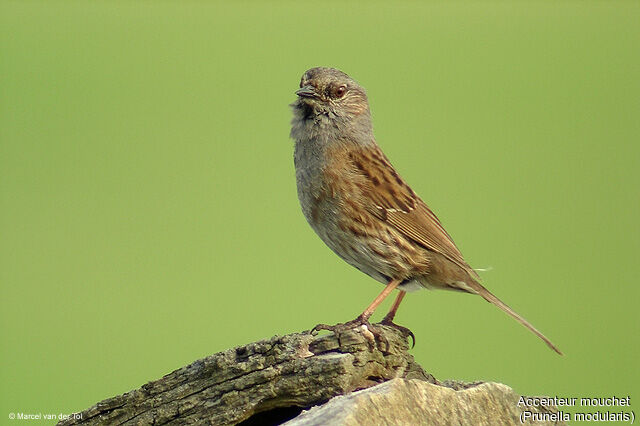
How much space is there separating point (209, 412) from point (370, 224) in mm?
2346

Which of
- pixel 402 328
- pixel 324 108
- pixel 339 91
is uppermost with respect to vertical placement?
pixel 339 91

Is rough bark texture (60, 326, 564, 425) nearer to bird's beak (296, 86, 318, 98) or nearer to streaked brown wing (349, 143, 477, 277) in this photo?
streaked brown wing (349, 143, 477, 277)

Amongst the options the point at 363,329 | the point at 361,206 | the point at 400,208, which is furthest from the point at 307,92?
the point at 363,329

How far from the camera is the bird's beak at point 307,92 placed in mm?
5906

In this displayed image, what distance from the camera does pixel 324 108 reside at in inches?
236

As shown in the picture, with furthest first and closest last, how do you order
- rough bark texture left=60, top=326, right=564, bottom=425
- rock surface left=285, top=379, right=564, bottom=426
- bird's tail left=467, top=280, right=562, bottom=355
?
bird's tail left=467, top=280, right=562, bottom=355
rough bark texture left=60, top=326, right=564, bottom=425
rock surface left=285, top=379, right=564, bottom=426

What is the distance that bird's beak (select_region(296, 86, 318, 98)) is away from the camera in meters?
5.91

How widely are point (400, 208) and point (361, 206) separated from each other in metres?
0.35

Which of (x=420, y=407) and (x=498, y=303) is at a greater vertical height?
(x=498, y=303)

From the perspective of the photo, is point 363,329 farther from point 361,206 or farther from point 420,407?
point 361,206

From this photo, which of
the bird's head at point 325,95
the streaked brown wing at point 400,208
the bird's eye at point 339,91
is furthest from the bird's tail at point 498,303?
the bird's eye at point 339,91

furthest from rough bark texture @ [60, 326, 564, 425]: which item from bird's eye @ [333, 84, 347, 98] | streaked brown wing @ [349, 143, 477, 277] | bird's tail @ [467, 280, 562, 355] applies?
bird's eye @ [333, 84, 347, 98]

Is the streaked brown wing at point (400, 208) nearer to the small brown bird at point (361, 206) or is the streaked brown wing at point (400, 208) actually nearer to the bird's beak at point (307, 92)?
the small brown bird at point (361, 206)

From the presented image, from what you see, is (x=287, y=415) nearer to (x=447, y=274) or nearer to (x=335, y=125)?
(x=447, y=274)
